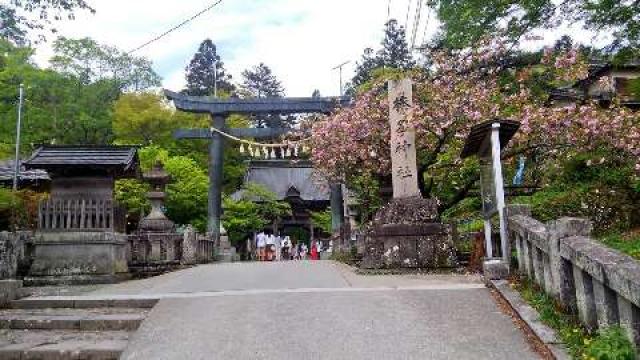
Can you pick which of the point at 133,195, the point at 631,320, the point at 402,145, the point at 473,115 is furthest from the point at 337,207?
the point at 631,320

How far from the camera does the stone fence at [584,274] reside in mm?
4152

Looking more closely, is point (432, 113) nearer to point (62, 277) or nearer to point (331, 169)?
point (331, 169)

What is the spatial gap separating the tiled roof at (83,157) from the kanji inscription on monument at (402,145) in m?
6.33

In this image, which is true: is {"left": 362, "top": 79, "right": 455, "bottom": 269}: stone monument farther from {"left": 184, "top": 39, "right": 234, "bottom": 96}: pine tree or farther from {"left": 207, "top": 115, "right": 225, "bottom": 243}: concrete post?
{"left": 184, "top": 39, "right": 234, "bottom": 96}: pine tree

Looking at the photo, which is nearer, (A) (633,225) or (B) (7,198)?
(A) (633,225)

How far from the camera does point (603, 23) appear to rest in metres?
10.3

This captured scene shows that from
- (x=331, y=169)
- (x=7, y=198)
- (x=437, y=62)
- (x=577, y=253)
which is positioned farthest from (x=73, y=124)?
(x=577, y=253)

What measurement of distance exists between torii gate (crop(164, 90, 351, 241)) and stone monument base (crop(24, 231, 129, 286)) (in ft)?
41.9

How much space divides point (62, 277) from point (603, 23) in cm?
1200

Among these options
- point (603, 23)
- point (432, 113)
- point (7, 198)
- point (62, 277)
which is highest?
point (603, 23)

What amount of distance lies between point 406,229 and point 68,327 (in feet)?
20.3

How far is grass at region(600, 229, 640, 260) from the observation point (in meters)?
9.11

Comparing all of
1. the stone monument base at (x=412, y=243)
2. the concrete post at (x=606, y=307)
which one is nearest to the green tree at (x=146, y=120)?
the stone monument base at (x=412, y=243)

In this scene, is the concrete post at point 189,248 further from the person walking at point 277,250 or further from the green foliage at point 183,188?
the person walking at point 277,250
